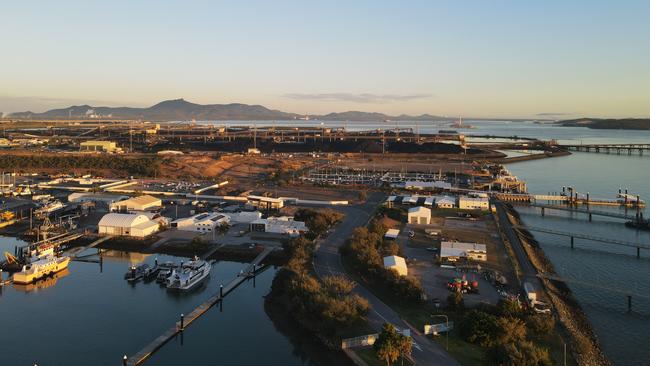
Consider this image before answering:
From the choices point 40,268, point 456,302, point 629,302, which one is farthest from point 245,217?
point 629,302

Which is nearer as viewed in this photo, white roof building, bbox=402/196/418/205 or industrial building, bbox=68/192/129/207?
industrial building, bbox=68/192/129/207

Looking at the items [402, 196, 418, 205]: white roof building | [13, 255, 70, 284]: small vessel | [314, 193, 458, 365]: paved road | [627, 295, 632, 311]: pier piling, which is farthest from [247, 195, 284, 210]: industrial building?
[627, 295, 632, 311]: pier piling

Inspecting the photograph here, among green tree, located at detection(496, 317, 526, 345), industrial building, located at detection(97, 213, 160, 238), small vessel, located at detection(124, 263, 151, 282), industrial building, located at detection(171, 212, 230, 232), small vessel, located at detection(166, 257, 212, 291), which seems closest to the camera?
green tree, located at detection(496, 317, 526, 345)

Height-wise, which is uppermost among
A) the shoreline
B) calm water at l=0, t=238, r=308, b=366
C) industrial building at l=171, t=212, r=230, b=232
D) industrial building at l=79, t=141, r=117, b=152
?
industrial building at l=79, t=141, r=117, b=152

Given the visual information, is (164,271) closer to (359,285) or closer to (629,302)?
(359,285)

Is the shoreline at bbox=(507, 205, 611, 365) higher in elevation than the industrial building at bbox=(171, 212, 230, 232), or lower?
lower

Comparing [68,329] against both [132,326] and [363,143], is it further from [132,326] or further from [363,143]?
[363,143]

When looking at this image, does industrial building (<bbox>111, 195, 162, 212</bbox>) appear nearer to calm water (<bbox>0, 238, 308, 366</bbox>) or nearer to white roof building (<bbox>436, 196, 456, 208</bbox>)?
calm water (<bbox>0, 238, 308, 366</bbox>)

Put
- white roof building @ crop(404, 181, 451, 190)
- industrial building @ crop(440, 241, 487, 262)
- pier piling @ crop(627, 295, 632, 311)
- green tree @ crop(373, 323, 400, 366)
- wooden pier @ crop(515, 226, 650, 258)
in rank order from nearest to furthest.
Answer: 1. green tree @ crop(373, 323, 400, 366)
2. pier piling @ crop(627, 295, 632, 311)
3. industrial building @ crop(440, 241, 487, 262)
4. wooden pier @ crop(515, 226, 650, 258)
5. white roof building @ crop(404, 181, 451, 190)
